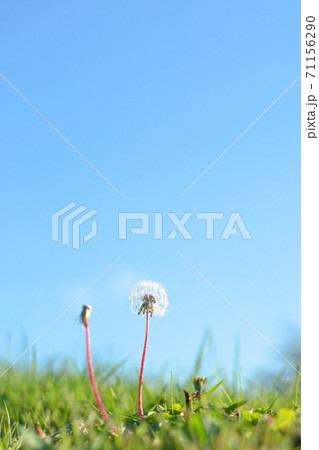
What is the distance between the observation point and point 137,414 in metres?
3.07

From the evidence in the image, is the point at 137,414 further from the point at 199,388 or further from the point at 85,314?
the point at 85,314

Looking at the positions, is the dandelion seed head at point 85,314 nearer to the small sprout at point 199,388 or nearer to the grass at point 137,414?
the grass at point 137,414

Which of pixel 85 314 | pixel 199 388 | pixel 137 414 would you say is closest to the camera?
pixel 85 314

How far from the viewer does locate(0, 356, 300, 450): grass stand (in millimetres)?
2293

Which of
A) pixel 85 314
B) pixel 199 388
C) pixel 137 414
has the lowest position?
pixel 137 414

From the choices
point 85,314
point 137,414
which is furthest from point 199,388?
point 85,314

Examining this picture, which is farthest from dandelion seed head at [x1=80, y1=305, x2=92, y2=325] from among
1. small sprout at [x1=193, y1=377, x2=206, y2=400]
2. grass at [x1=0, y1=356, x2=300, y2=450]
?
small sprout at [x1=193, y1=377, x2=206, y2=400]

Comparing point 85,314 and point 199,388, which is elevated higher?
point 85,314

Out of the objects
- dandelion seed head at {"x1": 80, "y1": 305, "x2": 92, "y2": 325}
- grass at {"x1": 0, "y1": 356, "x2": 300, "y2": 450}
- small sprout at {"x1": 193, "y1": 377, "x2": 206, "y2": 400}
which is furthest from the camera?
small sprout at {"x1": 193, "y1": 377, "x2": 206, "y2": 400}

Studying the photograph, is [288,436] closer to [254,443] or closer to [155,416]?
[254,443]

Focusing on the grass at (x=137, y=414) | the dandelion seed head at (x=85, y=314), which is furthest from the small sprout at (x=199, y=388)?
the dandelion seed head at (x=85, y=314)

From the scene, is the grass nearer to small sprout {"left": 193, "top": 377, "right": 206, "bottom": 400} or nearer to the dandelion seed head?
small sprout {"left": 193, "top": 377, "right": 206, "bottom": 400}
